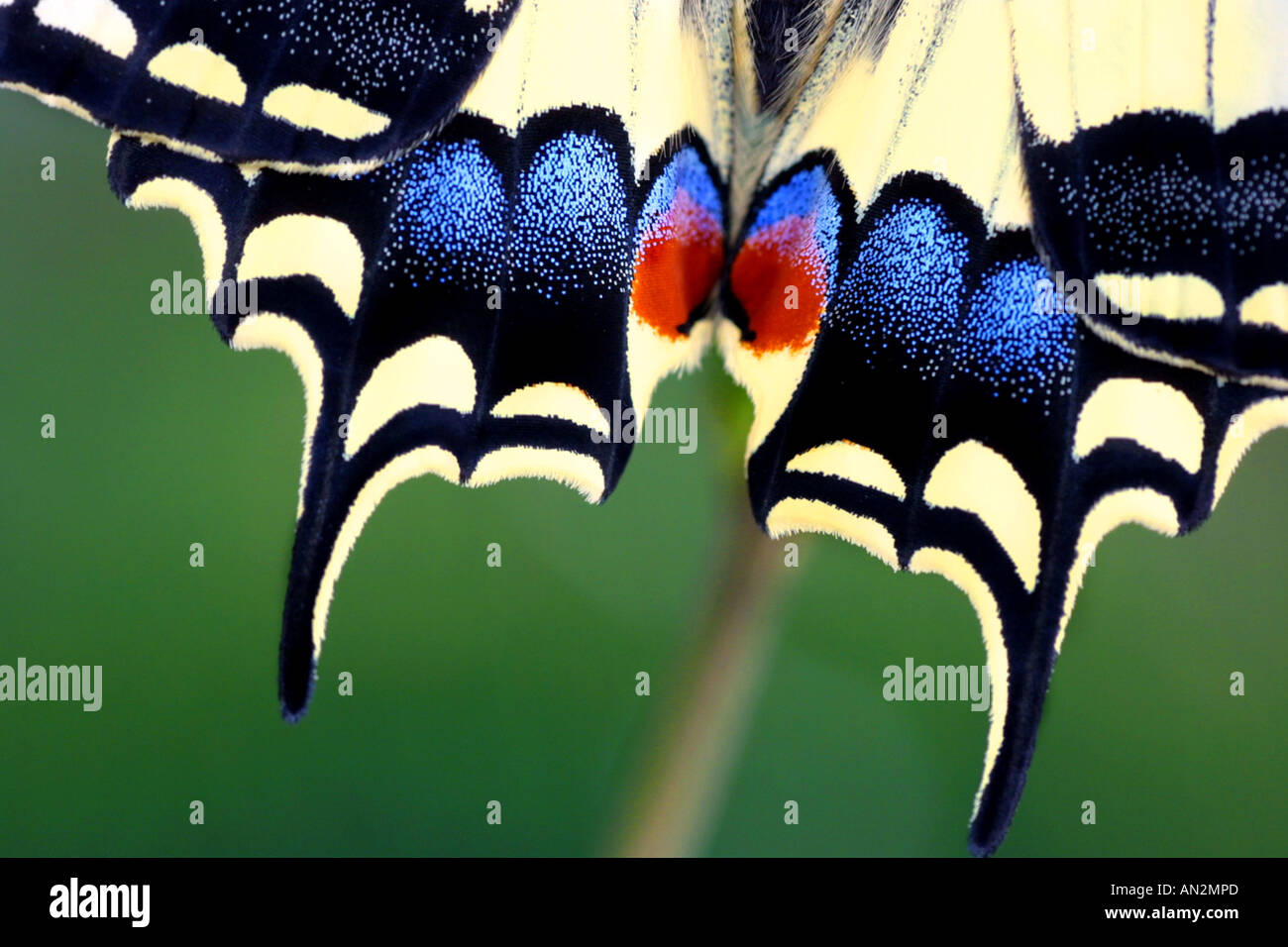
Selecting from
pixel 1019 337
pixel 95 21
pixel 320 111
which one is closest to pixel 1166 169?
pixel 1019 337

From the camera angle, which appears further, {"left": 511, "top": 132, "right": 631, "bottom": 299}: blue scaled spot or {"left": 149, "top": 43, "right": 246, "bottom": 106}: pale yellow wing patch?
{"left": 511, "top": 132, "right": 631, "bottom": 299}: blue scaled spot

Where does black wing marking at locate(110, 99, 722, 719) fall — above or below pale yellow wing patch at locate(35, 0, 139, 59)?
below

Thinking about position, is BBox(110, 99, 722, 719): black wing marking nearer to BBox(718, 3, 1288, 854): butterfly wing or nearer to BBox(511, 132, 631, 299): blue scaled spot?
BBox(511, 132, 631, 299): blue scaled spot

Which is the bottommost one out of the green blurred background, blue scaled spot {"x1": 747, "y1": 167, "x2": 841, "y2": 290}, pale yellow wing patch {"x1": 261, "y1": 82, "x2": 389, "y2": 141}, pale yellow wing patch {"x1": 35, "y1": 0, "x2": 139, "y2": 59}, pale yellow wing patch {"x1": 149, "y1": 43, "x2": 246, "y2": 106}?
the green blurred background

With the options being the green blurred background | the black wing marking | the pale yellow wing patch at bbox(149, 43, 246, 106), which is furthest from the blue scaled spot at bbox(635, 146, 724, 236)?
Result: the green blurred background

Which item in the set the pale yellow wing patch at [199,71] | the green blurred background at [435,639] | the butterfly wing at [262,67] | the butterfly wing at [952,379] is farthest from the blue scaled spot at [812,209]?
the green blurred background at [435,639]

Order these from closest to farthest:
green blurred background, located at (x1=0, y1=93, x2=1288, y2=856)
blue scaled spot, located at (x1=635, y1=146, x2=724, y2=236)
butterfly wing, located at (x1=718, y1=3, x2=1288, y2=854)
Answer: butterfly wing, located at (x1=718, y1=3, x2=1288, y2=854) → blue scaled spot, located at (x1=635, y1=146, x2=724, y2=236) → green blurred background, located at (x1=0, y1=93, x2=1288, y2=856)

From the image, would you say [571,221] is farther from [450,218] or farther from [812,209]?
[812,209]
